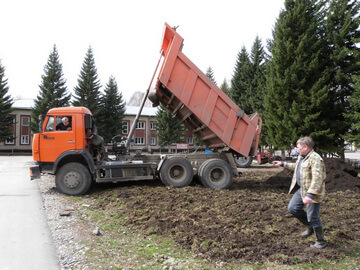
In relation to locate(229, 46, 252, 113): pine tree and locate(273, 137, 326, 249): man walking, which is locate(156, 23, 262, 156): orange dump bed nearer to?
locate(273, 137, 326, 249): man walking

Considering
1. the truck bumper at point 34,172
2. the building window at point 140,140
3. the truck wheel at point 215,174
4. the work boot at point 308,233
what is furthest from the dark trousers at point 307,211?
the building window at point 140,140

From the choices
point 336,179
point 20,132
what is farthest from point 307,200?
point 20,132

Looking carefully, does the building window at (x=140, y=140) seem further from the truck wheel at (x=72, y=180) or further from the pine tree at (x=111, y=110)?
the truck wheel at (x=72, y=180)

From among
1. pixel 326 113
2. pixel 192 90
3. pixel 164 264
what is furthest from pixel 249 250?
pixel 326 113

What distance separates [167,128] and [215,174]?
34526 mm

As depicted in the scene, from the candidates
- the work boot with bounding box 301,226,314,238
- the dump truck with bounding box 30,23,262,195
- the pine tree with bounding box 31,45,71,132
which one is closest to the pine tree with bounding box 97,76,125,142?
the pine tree with bounding box 31,45,71,132

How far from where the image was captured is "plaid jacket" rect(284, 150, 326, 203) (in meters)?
3.72

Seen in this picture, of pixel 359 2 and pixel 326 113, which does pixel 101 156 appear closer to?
pixel 326 113

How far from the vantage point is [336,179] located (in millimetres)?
9070

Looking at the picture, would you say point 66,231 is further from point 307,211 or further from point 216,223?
point 307,211

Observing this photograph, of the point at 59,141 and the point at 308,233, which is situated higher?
the point at 59,141

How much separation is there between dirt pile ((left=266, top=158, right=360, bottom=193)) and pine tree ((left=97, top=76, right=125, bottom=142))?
3372cm

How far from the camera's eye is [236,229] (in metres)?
4.62

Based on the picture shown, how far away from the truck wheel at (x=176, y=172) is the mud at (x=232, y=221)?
0.43m
